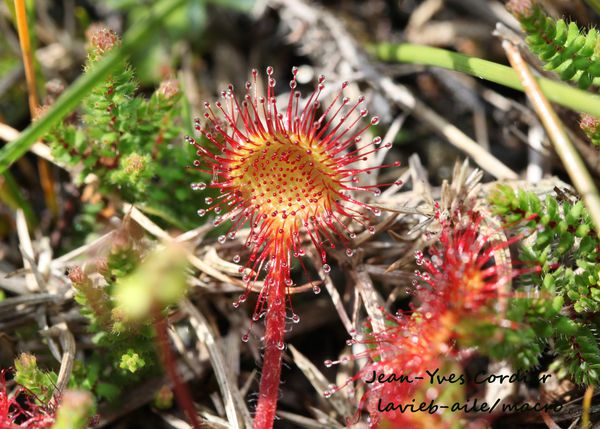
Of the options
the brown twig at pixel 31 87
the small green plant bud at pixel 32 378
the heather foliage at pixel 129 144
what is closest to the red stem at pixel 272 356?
the heather foliage at pixel 129 144

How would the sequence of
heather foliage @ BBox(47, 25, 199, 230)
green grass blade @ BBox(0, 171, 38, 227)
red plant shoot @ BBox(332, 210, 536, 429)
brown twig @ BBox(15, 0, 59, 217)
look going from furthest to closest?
1. green grass blade @ BBox(0, 171, 38, 227)
2. brown twig @ BBox(15, 0, 59, 217)
3. heather foliage @ BBox(47, 25, 199, 230)
4. red plant shoot @ BBox(332, 210, 536, 429)

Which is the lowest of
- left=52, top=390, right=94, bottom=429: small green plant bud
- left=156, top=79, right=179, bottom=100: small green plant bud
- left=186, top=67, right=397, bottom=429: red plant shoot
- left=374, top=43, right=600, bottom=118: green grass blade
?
left=52, top=390, right=94, bottom=429: small green plant bud

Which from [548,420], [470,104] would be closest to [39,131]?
[548,420]

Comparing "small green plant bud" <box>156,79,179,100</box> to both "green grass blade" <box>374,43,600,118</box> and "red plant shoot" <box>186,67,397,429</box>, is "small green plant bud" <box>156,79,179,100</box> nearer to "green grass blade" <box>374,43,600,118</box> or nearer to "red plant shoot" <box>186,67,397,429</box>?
"red plant shoot" <box>186,67,397,429</box>

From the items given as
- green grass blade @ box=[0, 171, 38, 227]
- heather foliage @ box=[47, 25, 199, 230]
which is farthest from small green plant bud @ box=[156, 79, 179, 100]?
green grass blade @ box=[0, 171, 38, 227]

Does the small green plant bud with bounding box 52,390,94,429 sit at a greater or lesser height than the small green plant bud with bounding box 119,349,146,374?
greater

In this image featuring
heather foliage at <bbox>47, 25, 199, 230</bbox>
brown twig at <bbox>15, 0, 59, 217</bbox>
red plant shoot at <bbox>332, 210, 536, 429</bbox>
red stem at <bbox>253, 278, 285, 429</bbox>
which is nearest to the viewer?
red plant shoot at <bbox>332, 210, 536, 429</bbox>

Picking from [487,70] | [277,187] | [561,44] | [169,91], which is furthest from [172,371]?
[561,44]

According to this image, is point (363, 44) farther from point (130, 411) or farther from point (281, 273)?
point (130, 411)
